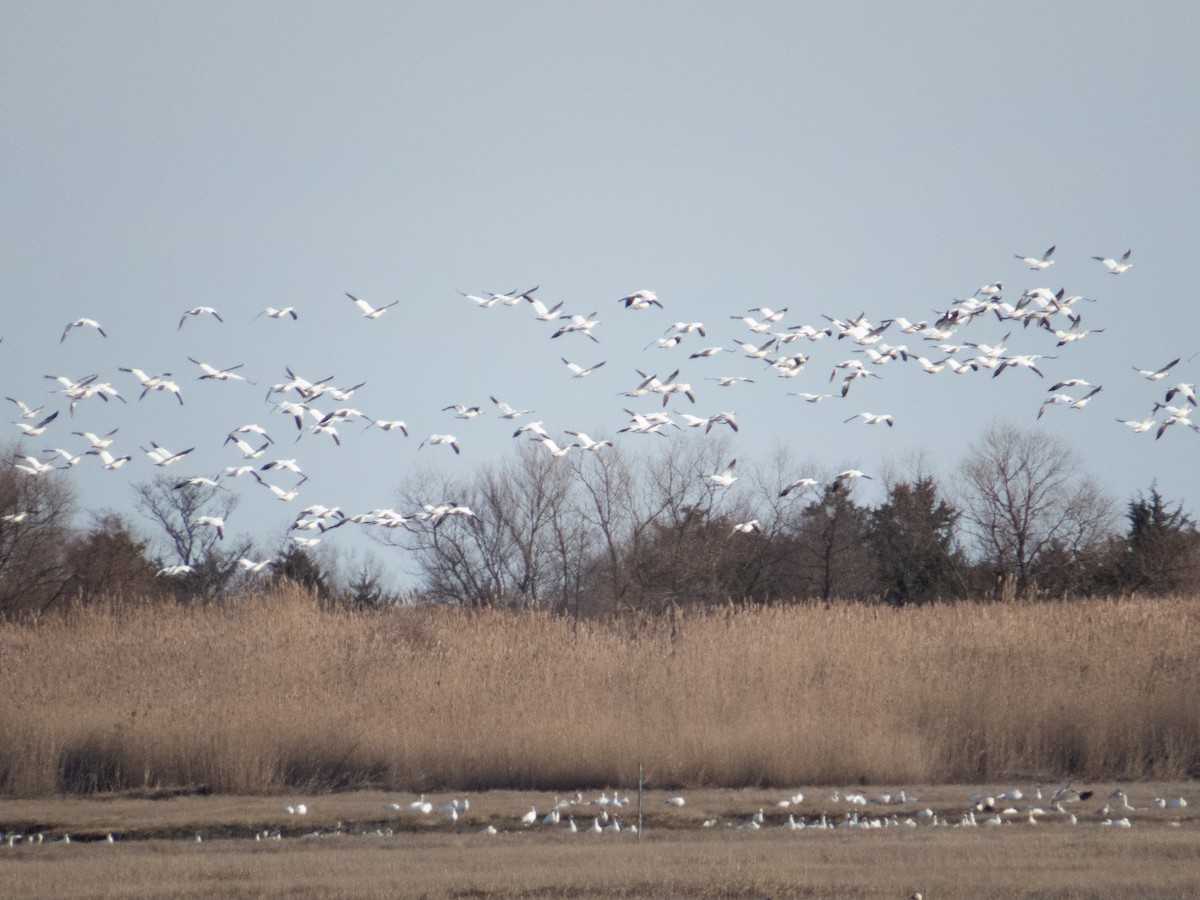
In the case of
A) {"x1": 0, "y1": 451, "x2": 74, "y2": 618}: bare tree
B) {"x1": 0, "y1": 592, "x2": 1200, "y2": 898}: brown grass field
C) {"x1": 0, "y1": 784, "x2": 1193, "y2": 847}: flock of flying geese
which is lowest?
{"x1": 0, "y1": 784, "x2": 1193, "y2": 847}: flock of flying geese

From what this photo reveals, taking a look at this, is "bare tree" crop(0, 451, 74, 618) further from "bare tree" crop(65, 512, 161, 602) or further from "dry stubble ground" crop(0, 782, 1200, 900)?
"dry stubble ground" crop(0, 782, 1200, 900)

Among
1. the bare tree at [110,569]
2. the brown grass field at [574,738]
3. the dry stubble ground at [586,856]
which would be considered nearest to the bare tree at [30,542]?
the bare tree at [110,569]

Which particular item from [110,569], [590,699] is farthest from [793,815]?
[110,569]

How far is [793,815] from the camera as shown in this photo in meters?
13.8

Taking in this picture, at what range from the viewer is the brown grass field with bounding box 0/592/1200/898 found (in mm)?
10773

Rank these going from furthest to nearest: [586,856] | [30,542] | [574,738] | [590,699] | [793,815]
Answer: [30,542]
[590,699]
[574,738]
[793,815]
[586,856]

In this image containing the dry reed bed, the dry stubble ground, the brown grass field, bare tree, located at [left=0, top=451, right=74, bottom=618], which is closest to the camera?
the dry stubble ground

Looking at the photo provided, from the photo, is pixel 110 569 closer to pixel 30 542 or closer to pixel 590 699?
pixel 30 542

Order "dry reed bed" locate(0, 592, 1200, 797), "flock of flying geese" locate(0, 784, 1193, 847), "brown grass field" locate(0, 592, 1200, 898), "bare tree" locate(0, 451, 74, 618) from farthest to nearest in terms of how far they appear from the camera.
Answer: "bare tree" locate(0, 451, 74, 618) < "dry reed bed" locate(0, 592, 1200, 797) < "flock of flying geese" locate(0, 784, 1193, 847) < "brown grass field" locate(0, 592, 1200, 898)

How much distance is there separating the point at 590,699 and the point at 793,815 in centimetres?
517

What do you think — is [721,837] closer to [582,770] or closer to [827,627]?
[582,770]

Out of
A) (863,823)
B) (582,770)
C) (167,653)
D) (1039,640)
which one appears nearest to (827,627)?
(1039,640)

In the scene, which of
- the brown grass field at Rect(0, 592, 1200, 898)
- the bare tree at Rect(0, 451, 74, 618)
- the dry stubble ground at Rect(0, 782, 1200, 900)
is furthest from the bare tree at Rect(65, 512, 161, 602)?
the dry stubble ground at Rect(0, 782, 1200, 900)

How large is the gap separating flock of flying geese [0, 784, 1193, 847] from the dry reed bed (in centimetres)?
230
